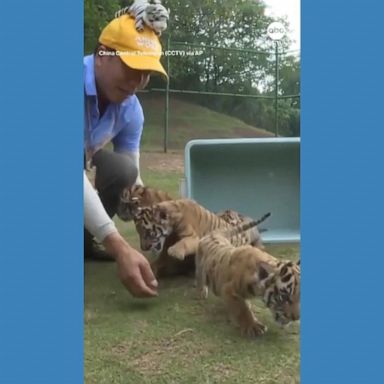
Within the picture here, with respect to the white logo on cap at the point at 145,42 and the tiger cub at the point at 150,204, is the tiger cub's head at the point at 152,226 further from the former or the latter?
the white logo on cap at the point at 145,42

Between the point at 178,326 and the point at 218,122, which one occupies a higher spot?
the point at 218,122

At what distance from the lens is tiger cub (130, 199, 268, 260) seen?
198 centimetres

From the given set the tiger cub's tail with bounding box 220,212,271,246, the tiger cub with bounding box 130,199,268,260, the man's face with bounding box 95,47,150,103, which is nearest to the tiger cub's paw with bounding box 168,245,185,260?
the tiger cub with bounding box 130,199,268,260

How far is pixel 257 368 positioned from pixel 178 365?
7.9 inches

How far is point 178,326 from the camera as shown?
189 cm

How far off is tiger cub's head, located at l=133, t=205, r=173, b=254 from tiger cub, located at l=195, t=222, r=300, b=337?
0.11 m

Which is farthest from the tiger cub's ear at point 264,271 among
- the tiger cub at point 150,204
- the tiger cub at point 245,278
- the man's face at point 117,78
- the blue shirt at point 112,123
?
Result: the man's face at point 117,78

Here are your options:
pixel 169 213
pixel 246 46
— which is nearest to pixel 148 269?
pixel 169 213

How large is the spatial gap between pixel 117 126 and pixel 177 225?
32 cm

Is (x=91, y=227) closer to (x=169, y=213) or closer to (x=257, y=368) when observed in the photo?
(x=169, y=213)

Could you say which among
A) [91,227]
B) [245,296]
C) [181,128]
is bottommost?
[245,296]

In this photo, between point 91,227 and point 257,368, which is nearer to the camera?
point 257,368

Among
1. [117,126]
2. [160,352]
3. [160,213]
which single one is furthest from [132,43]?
[160,352]

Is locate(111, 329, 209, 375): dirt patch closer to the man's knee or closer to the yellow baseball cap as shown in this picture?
the man's knee
